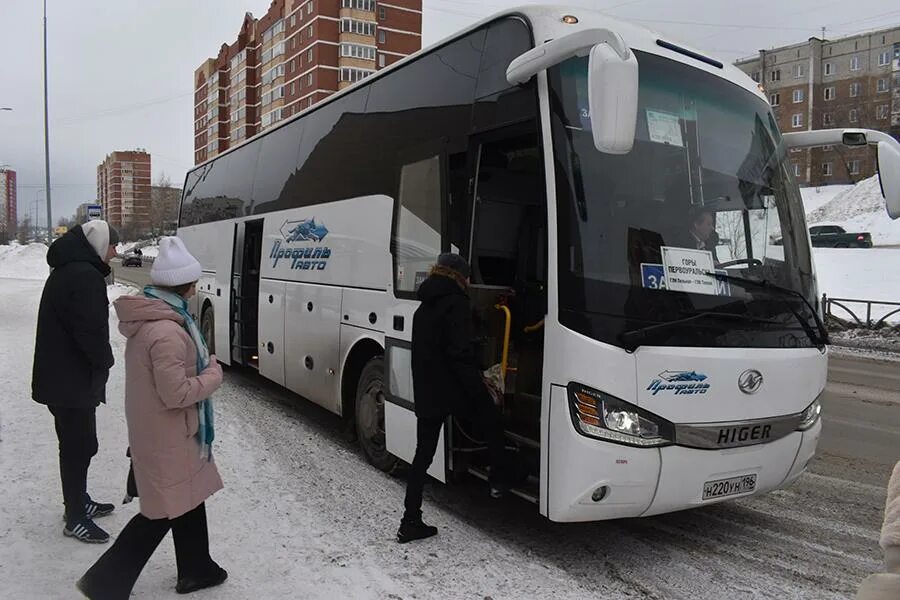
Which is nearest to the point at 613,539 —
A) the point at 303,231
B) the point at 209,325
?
the point at 303,231

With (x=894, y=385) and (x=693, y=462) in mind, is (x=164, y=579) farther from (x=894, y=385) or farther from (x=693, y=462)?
(x=894, y=385)

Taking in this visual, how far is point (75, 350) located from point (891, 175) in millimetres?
5490

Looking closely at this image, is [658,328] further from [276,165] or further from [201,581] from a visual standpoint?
[276,165]

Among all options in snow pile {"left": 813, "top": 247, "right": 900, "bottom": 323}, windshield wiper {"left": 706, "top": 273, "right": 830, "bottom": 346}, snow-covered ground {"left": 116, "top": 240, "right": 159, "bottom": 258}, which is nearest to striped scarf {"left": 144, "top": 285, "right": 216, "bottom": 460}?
windshield wiper {"left": 706, "top": 273, "right": 830, "bottom": 346}

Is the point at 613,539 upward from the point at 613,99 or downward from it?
downward

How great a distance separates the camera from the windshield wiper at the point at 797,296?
4.23m

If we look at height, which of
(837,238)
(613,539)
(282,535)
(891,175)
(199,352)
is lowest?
(613,539)

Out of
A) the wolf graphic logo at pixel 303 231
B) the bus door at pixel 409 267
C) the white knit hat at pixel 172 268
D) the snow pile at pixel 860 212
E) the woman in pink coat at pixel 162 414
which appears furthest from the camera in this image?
the snow pile at pixel 860 212

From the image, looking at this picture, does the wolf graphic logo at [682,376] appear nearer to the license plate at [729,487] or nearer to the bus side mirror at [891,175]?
the license plate at [729,487]

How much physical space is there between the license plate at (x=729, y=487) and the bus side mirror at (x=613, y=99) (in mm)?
2142

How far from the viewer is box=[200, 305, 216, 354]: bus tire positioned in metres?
11.1


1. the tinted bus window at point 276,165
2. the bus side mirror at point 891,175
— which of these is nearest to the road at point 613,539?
the bus side mirror at point 891,175

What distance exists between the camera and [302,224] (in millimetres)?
7809

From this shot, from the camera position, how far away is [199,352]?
11.5 ft
